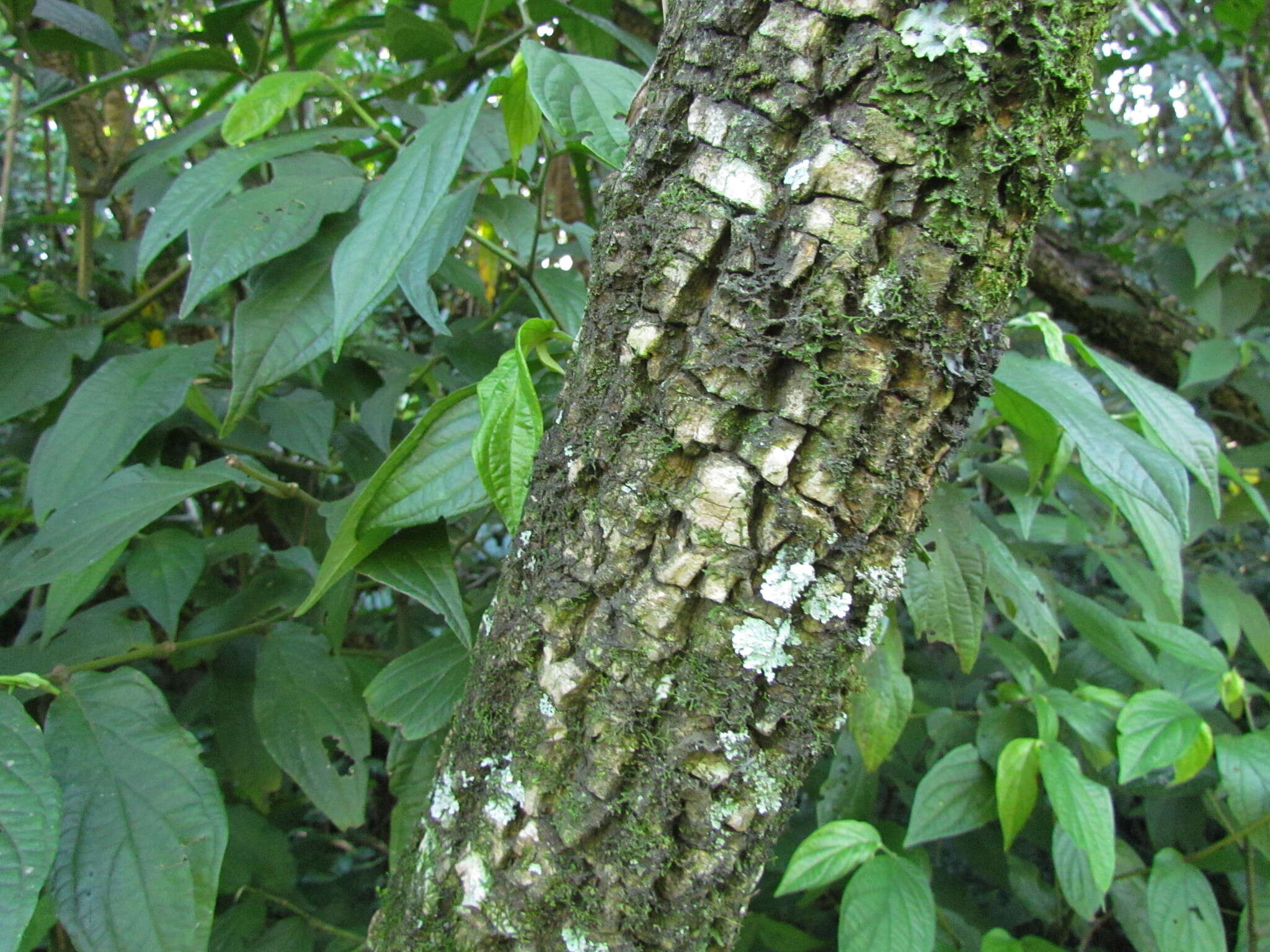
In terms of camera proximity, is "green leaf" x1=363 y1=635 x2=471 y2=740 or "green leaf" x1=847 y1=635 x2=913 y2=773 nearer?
"green leaf" x1=363 y1=635 x2=471 y2=740

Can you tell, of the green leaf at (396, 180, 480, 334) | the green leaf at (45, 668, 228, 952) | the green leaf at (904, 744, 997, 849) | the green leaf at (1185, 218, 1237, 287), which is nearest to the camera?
the green leaf at (45, 668, 228, 952)

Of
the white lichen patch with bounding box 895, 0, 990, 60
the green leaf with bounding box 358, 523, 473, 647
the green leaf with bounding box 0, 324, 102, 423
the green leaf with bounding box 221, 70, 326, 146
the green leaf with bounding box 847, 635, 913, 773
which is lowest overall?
the green leaf with bounding box 847, 635, 913, 773

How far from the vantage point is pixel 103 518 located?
555 millimetres

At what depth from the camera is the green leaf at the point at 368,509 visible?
501mm

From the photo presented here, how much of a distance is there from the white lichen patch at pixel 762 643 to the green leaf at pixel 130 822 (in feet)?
1.10

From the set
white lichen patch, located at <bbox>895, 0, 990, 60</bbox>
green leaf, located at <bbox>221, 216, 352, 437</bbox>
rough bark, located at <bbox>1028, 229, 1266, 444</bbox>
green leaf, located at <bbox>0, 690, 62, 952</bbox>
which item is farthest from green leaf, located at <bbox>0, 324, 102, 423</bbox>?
rough bark, located at <bbox>1028, 229, 1266, 444</bbox>

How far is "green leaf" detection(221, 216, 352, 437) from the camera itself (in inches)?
22.7

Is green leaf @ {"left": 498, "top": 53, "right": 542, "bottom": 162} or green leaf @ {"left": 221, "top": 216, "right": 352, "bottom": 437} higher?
green leaf @ {"left": 498, "top": 53, "right": 542, "bottom": 162}

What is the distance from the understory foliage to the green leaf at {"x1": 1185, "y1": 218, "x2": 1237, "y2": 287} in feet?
0.54

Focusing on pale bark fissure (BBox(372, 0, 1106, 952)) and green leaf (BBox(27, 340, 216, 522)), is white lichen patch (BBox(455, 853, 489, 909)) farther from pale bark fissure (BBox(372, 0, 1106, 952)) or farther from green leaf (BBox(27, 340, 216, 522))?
green leaf (BBox(27, 340, 216, 522))

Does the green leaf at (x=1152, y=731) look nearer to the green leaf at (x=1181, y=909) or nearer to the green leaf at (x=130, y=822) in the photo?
the green leaf at (x=1181, y=909)

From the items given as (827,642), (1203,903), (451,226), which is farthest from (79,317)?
(1203,903)

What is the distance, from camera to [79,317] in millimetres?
939

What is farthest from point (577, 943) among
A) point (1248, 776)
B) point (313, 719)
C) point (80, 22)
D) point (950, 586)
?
point (80, 22)
